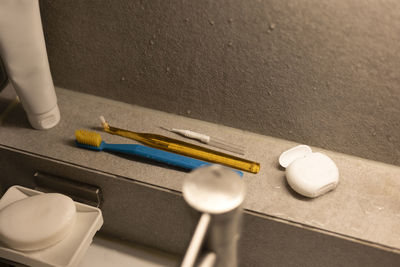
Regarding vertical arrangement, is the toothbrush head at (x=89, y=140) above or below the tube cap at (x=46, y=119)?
below

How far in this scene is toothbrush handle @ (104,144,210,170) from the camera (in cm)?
57

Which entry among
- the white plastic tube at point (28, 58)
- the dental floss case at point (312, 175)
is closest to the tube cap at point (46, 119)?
the white plastic tube at point (28, 58)

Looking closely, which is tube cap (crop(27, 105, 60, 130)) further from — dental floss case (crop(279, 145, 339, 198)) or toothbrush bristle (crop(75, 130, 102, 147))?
dental floss case (crop(279, 145, 339, 198))

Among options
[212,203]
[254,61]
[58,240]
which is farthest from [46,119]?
[212,203]

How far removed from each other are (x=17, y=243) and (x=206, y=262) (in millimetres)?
303

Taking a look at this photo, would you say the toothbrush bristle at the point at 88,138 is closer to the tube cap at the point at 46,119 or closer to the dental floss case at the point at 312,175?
the tube cap at the point at 46,119

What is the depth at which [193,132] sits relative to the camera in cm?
61

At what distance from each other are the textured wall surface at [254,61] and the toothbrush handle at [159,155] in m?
0.08

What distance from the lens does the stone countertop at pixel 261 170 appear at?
0.52 m

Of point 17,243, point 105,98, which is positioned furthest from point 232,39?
point 17,243

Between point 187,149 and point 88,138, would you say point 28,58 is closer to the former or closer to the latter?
point 88,138

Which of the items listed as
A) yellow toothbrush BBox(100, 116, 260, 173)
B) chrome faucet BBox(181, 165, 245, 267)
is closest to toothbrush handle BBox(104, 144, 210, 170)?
yellow toothbrush BBox(100, 116, 260, 173)

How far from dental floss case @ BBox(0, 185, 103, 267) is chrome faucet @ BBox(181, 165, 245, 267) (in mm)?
281

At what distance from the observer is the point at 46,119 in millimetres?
618
